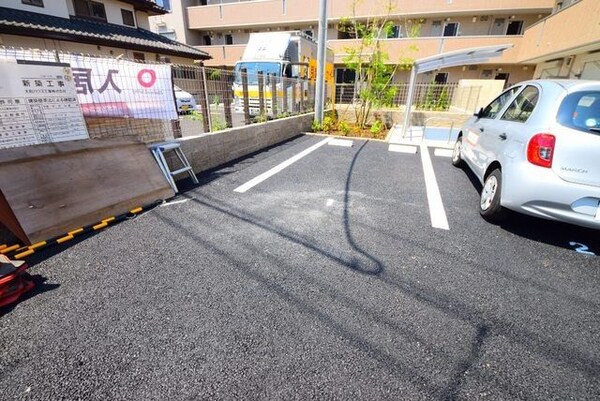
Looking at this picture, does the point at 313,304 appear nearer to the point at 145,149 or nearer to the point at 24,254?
the point at 24,254

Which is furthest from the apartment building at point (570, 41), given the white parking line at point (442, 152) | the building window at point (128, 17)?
the building window at point (128, 17)

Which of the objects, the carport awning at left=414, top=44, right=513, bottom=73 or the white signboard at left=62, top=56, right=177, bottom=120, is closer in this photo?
the white signboard at left=62, top=56, right=177, bottom=120

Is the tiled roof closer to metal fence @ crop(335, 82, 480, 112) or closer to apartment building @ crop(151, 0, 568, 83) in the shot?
apartment building @ crop(151, 0, 568, 83)

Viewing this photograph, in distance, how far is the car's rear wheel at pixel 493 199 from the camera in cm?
312

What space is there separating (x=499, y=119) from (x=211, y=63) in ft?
77.2

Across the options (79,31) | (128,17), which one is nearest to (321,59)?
(79,31)

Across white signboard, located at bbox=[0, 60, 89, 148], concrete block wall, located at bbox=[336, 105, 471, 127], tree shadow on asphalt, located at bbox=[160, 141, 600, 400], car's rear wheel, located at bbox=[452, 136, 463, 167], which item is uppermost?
white signboard, located at bbox=[0, 60, 89, 148]

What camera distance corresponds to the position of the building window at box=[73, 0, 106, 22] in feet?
41.2

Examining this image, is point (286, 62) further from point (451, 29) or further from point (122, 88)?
point (451, 29)

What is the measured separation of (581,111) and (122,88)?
503 centimetres

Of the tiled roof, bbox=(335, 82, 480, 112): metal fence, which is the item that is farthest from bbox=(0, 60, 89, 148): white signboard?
the tiled roof

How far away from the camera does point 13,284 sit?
207cm

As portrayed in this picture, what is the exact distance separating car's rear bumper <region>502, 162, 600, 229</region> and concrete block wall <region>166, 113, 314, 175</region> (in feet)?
14.4

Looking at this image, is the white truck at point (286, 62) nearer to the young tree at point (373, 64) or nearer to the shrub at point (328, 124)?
the shrub at point (328, 124)
